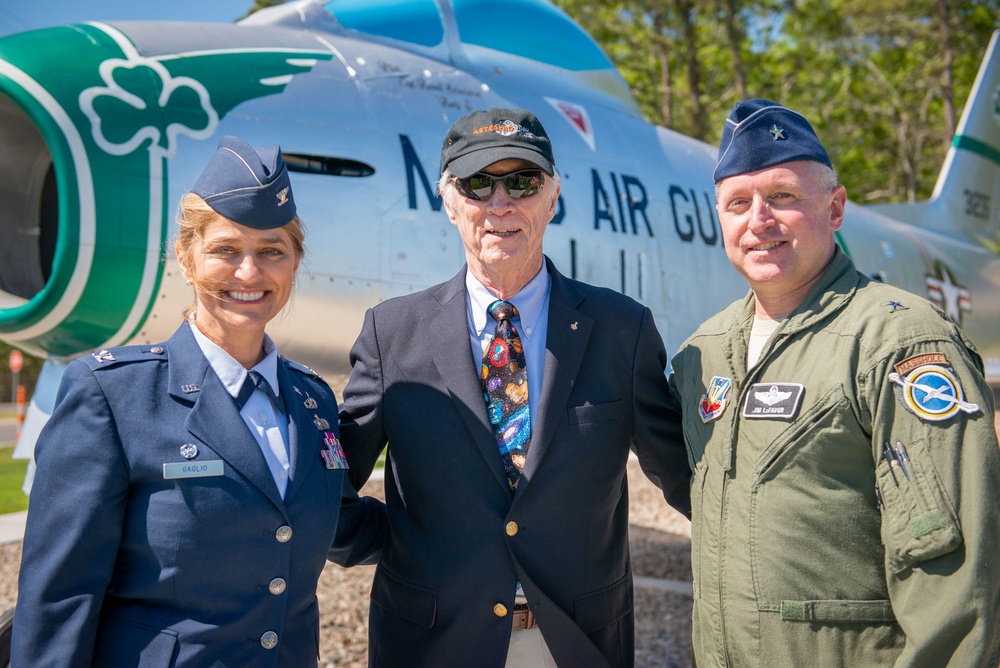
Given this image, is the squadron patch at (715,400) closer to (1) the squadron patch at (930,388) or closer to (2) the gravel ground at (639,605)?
(1) the squadron patch at (930,388)

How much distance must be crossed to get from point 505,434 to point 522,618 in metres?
0.47

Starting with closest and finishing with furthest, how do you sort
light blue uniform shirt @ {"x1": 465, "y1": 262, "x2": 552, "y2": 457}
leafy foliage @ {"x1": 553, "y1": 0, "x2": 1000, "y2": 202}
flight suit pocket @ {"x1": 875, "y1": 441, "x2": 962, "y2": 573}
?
1. flight suit pocket @ {"x1": 875, "y1": 441, "x2": 962, "y2": 573}
2. light blue uniform shirt @ {"x1": 465, "y1": 262, "x2": 552, "y2": 457}
3. leafy foliage @ {"x1": 553, "y1": 0, "x2": 1000, "y2": 202}

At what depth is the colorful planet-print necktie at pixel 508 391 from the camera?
2105 mm

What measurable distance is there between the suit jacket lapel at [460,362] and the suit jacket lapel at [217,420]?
543mm

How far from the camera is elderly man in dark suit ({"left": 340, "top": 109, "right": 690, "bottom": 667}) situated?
6.72 feet

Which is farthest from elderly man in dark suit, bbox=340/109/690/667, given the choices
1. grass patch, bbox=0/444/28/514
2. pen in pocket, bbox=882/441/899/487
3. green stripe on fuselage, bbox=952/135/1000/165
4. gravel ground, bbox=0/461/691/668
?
green stripe on fuselage, bbox=952/135/1000/165

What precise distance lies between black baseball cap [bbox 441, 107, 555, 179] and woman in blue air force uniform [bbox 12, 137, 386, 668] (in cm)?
48

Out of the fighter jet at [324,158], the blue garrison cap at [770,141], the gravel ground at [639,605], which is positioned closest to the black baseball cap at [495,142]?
the blue garrison cap at [770,141]

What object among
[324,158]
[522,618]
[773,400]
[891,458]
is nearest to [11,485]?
[324,158]

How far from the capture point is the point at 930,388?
5.30ft

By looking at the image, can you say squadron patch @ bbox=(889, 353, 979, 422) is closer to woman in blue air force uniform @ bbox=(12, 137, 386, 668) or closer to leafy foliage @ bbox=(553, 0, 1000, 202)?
woman in blue air force uniform @ bbox=(12, 137, 386, 668)

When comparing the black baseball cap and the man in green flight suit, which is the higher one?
the black baseball cap

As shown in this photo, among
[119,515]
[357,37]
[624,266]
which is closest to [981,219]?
[624,266]

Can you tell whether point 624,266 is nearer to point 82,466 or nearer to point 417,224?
point 417,224
